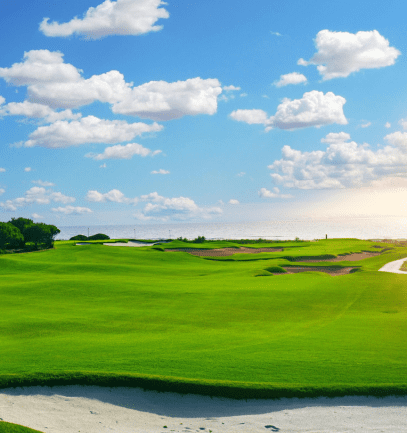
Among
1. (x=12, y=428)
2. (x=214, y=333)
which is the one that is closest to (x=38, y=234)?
(x=214, y=333)

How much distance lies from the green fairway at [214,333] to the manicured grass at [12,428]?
247 centimetres

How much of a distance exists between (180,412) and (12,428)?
3.94 m

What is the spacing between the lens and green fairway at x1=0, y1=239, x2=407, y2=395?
10742 millimetres

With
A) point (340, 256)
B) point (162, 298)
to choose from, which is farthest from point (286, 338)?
point (340, 256)

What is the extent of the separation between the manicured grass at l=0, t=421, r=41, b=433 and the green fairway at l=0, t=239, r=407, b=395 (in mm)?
2472

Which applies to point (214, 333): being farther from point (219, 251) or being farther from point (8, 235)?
point (219, 251)

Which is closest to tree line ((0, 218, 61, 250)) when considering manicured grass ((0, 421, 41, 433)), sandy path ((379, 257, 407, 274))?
sandy path ((379, 257, 407, 274))

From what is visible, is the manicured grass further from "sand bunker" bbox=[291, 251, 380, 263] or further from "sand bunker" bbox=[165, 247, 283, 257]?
"sand bunker" bbox=[165, 247, 283, 257]

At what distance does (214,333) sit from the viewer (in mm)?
15570

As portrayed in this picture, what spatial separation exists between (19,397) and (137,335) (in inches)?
237

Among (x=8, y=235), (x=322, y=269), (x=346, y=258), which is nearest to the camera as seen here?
(x=322, y=269)

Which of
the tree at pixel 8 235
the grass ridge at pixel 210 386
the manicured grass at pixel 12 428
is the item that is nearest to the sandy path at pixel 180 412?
the grass ridge at pixel 210 386

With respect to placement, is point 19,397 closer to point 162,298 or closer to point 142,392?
point 142,392

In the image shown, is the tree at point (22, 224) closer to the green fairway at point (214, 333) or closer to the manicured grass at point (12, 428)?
the green fairway at point (214, 333)
